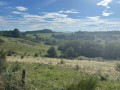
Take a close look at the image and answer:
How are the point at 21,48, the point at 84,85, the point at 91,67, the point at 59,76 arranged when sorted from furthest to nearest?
the point at 21,48 < the point at 91,67 < the point at 59,76 < the point at 84,85

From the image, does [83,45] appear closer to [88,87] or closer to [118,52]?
[118,52]

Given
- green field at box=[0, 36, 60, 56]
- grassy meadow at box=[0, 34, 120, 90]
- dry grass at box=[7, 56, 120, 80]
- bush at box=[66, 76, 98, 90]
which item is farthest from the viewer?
green field at box=[0, 36, 60, 56]

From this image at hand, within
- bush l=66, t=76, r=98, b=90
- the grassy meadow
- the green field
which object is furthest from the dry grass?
the green field

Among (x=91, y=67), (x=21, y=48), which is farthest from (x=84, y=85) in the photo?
(x=21, y=48)

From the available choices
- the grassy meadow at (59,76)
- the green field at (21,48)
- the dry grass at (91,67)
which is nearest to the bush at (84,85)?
the grassy meadow at (59,76)

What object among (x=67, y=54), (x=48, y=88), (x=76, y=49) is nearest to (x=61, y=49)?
(x=76, y=49)

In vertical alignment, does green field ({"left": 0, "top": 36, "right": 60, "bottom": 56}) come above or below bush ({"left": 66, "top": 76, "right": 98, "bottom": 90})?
below

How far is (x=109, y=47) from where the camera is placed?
2958 inches

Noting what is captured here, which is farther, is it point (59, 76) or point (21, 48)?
point (21, 48)

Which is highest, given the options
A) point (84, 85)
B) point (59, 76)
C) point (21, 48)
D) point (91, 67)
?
point (84, 85)

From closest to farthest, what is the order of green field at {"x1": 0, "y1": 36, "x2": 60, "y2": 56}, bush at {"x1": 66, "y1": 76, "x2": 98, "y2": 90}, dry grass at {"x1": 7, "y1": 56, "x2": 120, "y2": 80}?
bush at {"x1": 66, "y1": 76, "x2": 98, "y2": 90} → dry grass at {"x1": 7, "y1": 56, "x2": 120, "y2": 80} → green field at {"x1": 0, "y1": 36, "x2": 60, "y2": 56}

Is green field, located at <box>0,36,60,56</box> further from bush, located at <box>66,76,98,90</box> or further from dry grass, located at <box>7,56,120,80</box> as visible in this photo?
bush, located at <box>66,76,98,90</box>

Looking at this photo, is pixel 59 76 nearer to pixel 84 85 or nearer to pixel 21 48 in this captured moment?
pixel 84 85

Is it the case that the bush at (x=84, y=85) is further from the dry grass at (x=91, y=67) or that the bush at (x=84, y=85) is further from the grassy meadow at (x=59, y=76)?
the dry grass at (x=91, y=67)
